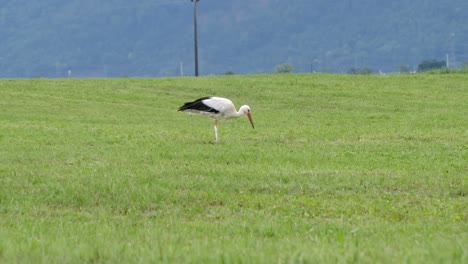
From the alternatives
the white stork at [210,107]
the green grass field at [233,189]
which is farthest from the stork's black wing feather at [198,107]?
the green grass field at [233,189]

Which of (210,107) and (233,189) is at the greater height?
(210,107)

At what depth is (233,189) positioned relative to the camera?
14.2m

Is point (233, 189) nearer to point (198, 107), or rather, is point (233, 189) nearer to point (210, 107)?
point (210, 107)

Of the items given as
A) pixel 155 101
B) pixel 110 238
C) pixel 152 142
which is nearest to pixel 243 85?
pixel 155 101

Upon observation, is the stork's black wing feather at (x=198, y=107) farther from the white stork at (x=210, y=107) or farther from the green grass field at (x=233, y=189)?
the green grass field at (x=233, y=189)

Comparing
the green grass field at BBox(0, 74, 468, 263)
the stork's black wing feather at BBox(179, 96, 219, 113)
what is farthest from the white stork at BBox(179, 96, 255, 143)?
the green grass field at BBox(0, 74, 468, 263)

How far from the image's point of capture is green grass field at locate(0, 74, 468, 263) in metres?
7.54

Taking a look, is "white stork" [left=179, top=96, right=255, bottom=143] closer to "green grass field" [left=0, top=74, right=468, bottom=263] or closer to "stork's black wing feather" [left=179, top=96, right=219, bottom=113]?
"stork's black wing feather" [left=179, top=96, right=219, bottom=113]

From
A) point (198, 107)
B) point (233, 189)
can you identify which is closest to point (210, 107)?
point (198, 107)

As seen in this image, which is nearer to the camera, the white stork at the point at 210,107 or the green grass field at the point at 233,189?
the green grass field at the point at 233,189

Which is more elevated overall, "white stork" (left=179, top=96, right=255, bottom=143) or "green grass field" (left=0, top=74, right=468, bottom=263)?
"white stork" (left=179, top=96, right=255, bottom=143)

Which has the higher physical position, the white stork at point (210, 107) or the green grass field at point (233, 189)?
the white stork at point (210, 107)

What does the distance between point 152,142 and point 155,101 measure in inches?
782

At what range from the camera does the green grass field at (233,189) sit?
754 centimetres
